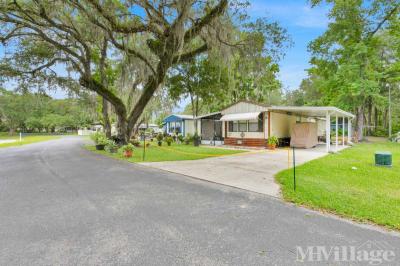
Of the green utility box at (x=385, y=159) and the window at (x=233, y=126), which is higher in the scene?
the window at (x=233, y=126)

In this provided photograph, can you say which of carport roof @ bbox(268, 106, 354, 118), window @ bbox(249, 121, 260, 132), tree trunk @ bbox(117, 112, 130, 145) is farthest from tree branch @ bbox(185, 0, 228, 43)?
window @ bbox(249, 121, 260, 132)

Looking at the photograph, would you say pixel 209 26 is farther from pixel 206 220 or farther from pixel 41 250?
pixel 41 250

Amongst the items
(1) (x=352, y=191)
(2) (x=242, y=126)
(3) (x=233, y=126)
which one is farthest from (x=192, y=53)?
(1) (x=352, y=191)

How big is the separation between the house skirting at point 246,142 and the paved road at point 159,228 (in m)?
9.13

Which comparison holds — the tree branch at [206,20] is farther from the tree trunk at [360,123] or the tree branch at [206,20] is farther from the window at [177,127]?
the tree trunk at [360,123]

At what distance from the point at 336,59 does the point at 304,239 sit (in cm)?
2023

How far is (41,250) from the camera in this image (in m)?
2.30

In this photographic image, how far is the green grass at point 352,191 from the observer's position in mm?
3217

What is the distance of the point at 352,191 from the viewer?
4328mm

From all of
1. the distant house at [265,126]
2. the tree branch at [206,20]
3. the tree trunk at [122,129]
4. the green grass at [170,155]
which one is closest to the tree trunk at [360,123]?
the distant house at [265,126]

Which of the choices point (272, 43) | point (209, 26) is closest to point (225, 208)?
point (209, 26)
